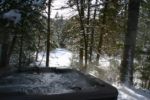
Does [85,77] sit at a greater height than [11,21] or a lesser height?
lesser

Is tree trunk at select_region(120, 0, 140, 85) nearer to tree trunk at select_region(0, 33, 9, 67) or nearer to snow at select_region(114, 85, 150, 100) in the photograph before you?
snow at select_region(114, 85, 150, 100)

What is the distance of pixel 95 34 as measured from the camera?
63.0 feet

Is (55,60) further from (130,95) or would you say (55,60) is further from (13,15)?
(130,95)

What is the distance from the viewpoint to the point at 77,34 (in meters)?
18.8

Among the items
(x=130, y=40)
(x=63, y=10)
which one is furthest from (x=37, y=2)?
(x=130, y=40)

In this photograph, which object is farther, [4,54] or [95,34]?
[95,34]

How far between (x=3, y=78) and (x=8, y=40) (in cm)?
902

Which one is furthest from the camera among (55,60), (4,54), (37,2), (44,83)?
(55,60)

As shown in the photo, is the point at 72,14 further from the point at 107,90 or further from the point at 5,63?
the point at 107,90

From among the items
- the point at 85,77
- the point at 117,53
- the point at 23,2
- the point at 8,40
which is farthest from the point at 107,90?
the point at 117,53

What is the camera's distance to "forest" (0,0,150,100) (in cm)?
1001

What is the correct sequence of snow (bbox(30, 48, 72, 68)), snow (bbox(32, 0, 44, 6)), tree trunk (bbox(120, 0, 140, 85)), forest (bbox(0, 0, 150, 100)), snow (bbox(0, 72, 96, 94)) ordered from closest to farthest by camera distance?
1. snow (bbox(0, 72, 96, 94))
2. tree trunk (bbox(120, 0, 140, 85))
3. forest (bbox(0, 0, 150, 100))
4. snow (bbox(32, 0, 44, 6))
5. snow (bbox(30, 48, 72, 68))

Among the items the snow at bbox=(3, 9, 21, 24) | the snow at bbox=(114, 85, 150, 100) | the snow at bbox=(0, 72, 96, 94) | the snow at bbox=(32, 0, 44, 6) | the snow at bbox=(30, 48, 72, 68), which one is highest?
the snow at bbox=(32, 0, 44, 6)

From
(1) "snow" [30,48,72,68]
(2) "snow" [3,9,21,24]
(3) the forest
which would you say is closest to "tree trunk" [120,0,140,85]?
(3) the forest
